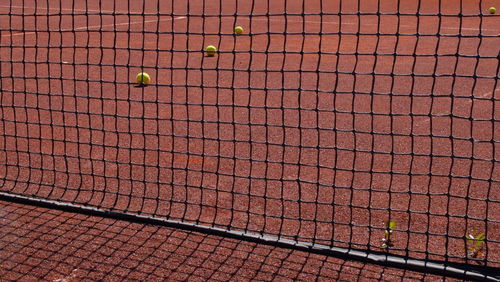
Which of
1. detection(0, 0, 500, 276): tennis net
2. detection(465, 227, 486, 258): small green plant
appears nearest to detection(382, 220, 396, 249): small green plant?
detection(0, 0, 500, 276): tennis net

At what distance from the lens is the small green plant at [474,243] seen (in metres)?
3.50

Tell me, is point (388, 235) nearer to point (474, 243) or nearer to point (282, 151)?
point (474, 243)

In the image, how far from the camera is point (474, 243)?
362 centimetres

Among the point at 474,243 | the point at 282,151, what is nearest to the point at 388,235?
the point at 474,243

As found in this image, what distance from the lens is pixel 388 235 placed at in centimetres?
363

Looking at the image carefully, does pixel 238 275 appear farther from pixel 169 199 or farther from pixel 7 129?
pixel 7 129

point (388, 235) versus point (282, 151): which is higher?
point (388, 235)

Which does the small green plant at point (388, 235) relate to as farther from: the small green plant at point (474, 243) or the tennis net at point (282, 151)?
the small green plant at point (474, 243)

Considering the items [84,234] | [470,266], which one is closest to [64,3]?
[84,234]

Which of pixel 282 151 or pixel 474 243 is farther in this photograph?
pixel 282 151

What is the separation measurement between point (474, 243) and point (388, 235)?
18.8 inches

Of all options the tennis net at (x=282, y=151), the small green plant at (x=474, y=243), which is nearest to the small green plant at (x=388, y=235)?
the tennis net at (x=282, y=151)

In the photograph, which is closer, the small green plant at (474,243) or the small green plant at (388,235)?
the small green plant at (474,243)

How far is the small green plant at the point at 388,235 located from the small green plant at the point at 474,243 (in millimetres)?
409
